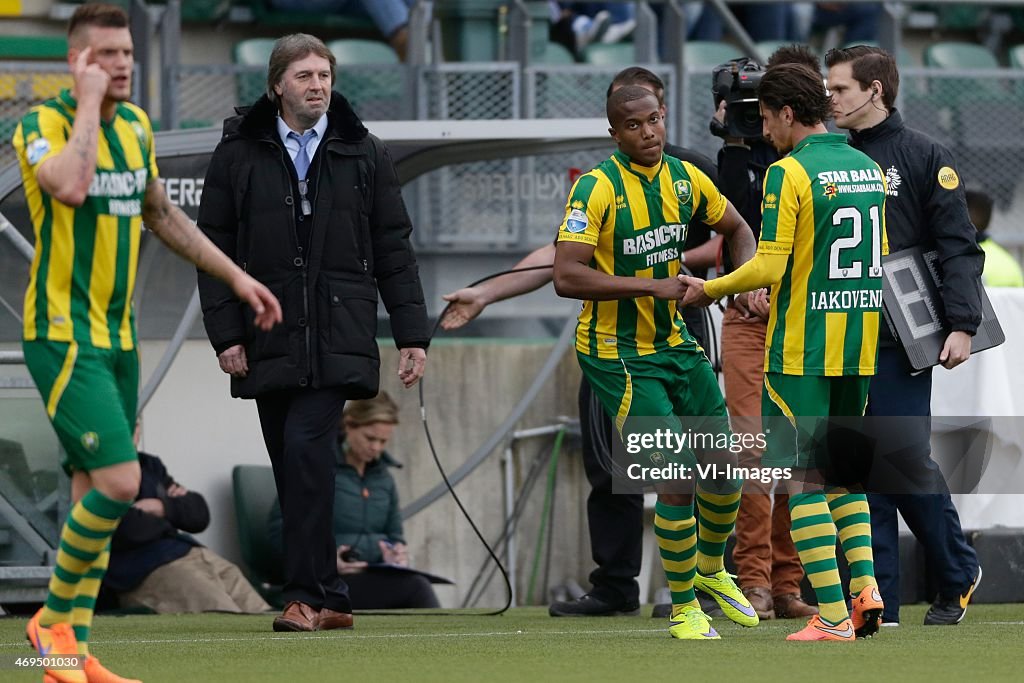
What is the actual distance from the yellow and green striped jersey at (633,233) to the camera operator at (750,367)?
902mm

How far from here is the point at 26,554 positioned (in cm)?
836

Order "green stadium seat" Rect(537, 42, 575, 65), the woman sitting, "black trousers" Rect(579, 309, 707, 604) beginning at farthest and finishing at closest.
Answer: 1. "green stadium seat" Rect(537, 42, 575, 65)
2. the woman sitting
3. "black trousers" Rect(579, 309, 707, 604)

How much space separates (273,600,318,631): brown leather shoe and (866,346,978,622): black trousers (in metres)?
2.02

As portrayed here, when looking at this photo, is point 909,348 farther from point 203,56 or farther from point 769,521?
point 203,56

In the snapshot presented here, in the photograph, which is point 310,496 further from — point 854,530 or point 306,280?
point 854,530

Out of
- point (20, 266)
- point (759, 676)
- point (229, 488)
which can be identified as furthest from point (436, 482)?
point (759, 676)

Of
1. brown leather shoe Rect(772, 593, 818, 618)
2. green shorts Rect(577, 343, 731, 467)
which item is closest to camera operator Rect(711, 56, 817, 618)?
brown leather shoe Rect(772, 593, 818, 618)

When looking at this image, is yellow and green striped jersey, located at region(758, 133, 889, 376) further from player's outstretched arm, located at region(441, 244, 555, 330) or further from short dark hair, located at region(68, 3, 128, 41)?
short dark hair, located at region(68, 3, 128, 41)

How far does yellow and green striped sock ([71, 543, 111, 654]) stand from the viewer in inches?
186

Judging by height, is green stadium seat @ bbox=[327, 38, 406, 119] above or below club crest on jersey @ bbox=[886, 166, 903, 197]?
above

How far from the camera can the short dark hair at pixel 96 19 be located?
185 inches

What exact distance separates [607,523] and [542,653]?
208 centimetres

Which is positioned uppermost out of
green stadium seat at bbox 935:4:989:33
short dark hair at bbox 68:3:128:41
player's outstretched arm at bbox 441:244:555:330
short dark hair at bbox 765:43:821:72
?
green stadium seat at bbox 935:4:989:33

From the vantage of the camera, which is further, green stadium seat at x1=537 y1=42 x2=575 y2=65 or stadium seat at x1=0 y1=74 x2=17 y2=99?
green stadium seat at x1=537 y1=42 x2=575 y2=65
